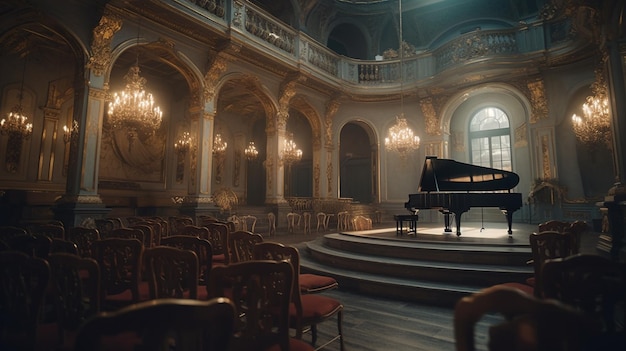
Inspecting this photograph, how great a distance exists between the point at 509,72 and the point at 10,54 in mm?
12801

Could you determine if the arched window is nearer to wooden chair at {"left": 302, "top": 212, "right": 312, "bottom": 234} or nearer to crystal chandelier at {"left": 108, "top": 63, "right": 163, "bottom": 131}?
wooden chair at {"left": 302, "top": 212, "right": 312, "bottom": 234}

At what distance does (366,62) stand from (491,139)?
5.07 metres

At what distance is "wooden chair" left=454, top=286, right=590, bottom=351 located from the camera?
0.86m

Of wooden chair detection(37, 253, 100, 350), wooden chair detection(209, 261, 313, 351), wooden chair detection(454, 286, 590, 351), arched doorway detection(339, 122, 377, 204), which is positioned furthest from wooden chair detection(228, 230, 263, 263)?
arched doorway detection(339, 122, 377, 204)

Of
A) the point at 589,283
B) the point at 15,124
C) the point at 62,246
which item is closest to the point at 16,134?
the point at 15,124

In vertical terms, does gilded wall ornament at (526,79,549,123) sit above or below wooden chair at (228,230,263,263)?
above

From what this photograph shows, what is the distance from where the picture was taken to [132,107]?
5762 mm

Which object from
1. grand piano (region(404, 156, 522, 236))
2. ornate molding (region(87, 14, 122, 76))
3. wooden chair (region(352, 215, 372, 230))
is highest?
→ ornate molding (region(87, 14, 122, 76))

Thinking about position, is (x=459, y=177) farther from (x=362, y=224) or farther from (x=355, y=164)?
(x=355, y=164)

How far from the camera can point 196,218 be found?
292 inches

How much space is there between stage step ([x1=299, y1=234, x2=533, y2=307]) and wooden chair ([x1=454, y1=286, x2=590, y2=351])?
2.98 meters

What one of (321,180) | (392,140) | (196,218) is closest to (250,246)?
(196,218)

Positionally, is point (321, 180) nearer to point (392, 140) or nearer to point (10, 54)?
point (392, 140)

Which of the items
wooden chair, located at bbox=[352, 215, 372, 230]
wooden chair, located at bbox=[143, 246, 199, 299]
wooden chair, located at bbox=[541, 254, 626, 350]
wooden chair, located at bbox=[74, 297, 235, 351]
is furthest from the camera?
wooden chair, located at bbox=[352, 215, 372, 230]
